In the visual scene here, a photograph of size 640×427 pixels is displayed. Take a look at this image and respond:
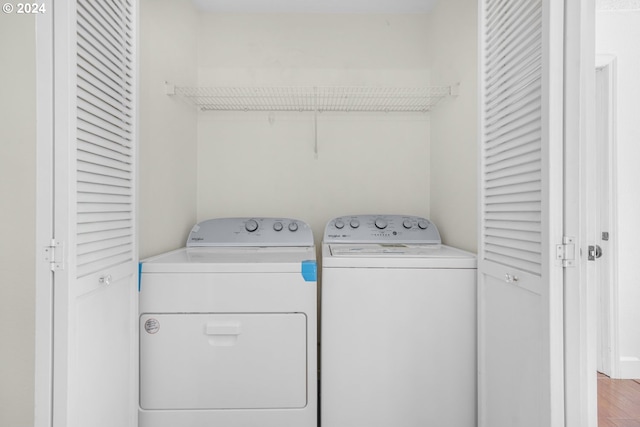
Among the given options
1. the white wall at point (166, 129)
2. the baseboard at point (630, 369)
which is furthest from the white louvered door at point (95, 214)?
the baseboard at point (630, 369)

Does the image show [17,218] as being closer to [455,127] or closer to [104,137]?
[104,137]

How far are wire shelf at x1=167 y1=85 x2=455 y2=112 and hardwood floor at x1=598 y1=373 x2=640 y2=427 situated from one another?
199cm

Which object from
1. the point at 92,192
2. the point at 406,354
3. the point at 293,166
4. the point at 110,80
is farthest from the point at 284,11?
the point at 406,354

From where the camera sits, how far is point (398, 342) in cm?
168

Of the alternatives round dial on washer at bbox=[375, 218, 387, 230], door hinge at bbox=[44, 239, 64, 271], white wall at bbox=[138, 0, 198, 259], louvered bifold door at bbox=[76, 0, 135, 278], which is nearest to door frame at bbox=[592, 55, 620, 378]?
round dial on washer at bbox=[375, 218, 387, 230]

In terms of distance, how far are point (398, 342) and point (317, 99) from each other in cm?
155

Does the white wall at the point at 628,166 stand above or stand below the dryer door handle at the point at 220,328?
above

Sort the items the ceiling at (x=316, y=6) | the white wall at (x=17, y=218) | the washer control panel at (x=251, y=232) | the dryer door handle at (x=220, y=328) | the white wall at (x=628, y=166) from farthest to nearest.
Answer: the white wall at (x=628, y=166), the ceiling at (x=316, y=6), the washer control panel at (x=251, y=232), the dryer door handle at (x=220, y=328), the white wall at (x=17, y=218)

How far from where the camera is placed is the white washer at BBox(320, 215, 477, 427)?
1671 mm

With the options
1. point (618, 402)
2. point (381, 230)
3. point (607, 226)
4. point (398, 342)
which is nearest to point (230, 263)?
point (398, 342)

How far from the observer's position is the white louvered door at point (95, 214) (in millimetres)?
1073

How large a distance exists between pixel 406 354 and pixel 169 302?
104 centimetres

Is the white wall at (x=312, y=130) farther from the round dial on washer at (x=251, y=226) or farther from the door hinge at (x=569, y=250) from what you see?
the door hinge at (x=569, y=250)

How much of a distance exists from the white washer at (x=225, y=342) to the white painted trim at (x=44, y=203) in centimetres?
54
